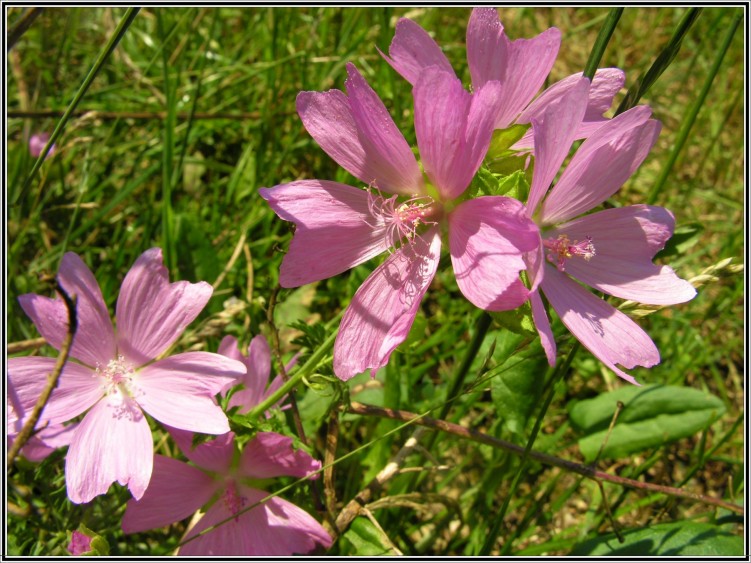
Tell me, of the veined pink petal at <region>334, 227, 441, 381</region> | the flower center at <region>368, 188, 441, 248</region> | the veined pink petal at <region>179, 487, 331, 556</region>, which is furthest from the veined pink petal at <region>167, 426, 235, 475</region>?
the flower center at <region>368, 188, 441, 248</region>

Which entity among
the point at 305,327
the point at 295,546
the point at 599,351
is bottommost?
the point at 295,546

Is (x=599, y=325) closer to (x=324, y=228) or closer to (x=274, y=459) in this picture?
(x=324, y=228)

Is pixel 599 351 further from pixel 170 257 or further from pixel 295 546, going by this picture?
pixel 170 257

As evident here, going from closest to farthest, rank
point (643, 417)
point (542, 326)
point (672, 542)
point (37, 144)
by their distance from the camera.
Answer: point (542, 326) → point (672, 542) → point (643, 417) → point (37, 144)

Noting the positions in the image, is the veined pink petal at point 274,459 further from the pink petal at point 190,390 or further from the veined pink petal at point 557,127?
the veined pink petal at point 557,127

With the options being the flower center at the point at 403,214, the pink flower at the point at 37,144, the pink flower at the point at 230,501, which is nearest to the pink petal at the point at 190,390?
the pink flower at the point at 230,501

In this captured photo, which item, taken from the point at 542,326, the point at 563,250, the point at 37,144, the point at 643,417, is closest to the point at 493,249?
the point at 542,326

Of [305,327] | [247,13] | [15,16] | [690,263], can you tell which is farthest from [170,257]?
[690,263]
